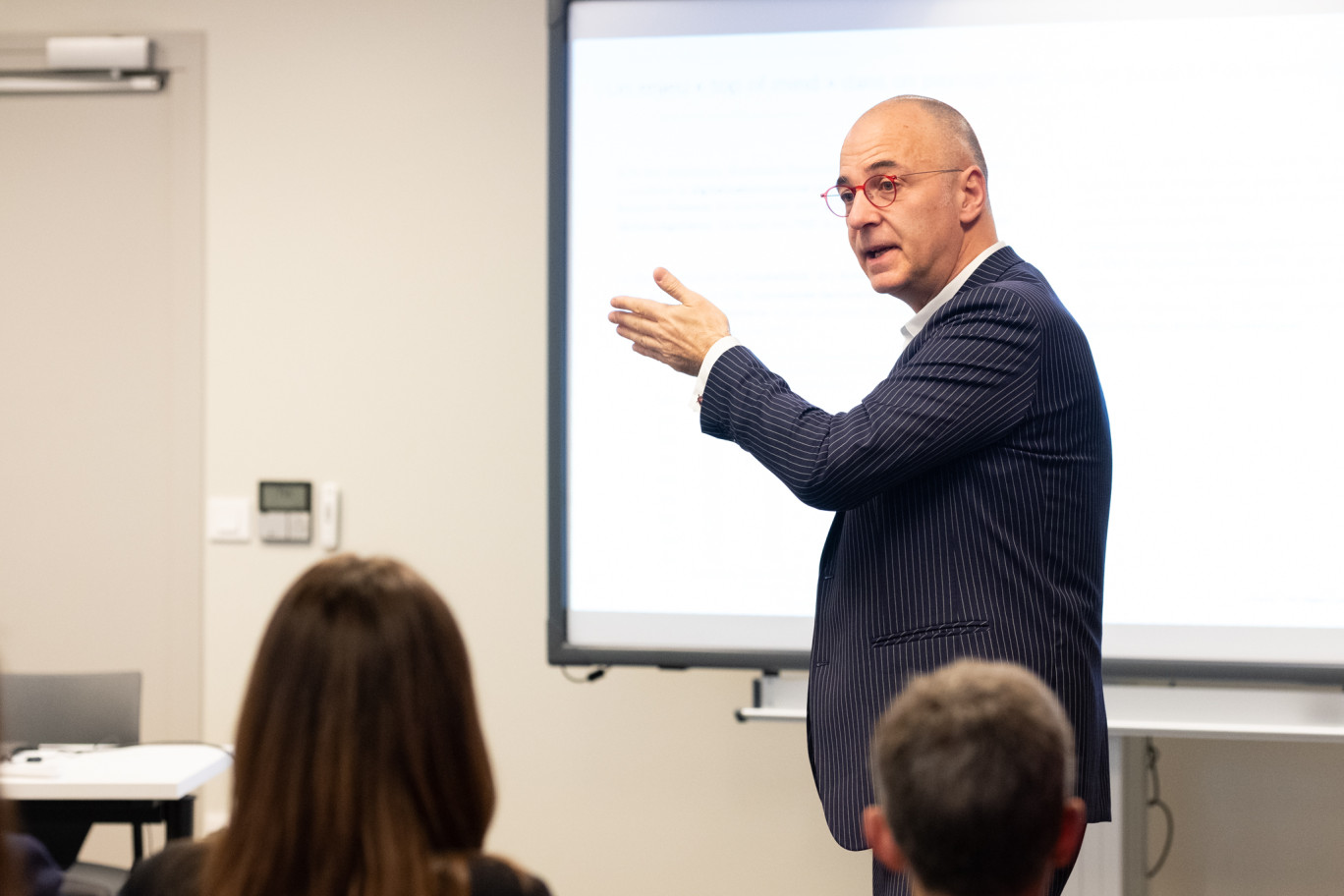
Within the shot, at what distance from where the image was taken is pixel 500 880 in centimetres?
91

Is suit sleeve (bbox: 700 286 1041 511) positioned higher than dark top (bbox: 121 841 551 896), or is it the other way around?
suit sleeve (bbox: 700 286 1041 511)

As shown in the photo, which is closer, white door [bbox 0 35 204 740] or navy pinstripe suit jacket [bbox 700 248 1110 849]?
navy pinstripe suit jacket [bbox 700 248 1110 849]

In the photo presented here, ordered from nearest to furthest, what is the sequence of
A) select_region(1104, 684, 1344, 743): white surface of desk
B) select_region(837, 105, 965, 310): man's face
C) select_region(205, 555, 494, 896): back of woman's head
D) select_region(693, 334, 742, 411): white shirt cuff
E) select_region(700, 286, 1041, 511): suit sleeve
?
1. select_region(205, 555, 494, 896): back of woman's head
2. select_region(700, 286, 1041, 511): suit sleeve
3. select_region(693, 334, 742, 411): white shirt cuff
4. select_region(837, 105, 965, 310): man's face
5. select_region(1104, 684, 1344, 743): white surface of desk

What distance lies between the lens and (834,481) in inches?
55.5

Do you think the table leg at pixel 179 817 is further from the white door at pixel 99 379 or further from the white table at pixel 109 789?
the white door at pixel 99 379

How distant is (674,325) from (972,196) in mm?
469

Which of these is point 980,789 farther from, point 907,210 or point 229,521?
point 229,521

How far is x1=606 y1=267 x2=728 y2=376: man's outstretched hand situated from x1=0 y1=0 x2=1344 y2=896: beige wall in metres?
1.51

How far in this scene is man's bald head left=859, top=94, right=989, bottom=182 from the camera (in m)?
1.64

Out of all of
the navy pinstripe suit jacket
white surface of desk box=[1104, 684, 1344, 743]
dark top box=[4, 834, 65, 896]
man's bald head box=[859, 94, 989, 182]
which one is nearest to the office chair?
dark top box=[4, 834, 65, 896]

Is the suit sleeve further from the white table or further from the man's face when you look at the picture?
the white table

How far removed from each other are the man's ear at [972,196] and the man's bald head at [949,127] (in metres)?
0.02

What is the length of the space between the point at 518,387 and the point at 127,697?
4.02ft

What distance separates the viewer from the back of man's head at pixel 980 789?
0.92 meters
